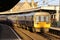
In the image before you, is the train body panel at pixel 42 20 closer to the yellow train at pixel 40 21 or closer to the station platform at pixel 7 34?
the yellow train at pixel 40 21

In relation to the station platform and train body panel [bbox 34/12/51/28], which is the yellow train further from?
the station platform

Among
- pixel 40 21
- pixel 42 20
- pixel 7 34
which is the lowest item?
pixel 40 21

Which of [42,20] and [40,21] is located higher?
[42,20]

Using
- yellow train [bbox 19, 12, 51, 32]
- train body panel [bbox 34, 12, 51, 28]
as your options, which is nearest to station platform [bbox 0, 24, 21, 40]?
yellow train [bbox 19, 12, 51, 32]


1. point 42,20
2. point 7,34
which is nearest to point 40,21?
point 42,20

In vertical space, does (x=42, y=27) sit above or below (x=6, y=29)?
below

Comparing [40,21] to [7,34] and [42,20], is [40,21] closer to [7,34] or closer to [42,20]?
[42,20]

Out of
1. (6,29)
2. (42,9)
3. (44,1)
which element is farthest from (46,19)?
(6,29)

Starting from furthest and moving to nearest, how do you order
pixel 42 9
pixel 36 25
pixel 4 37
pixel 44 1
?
1. pixel 44 1
2. pixel 42 9
3. pixel 36 25
4. pixel 4 37

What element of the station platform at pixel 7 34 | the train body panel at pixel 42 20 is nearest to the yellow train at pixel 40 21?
the train body panel at pixel 42 20

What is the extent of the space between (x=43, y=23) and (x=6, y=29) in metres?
21.1

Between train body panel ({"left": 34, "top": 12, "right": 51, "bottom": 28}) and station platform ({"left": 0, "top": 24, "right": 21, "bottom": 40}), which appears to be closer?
station platform ({"left": 0, "top": 24, "right": 21, "bottom": 40})

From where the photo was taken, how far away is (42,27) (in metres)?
28.0

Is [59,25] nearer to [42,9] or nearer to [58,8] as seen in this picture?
[58,8]
